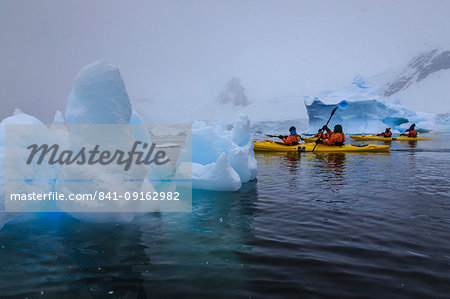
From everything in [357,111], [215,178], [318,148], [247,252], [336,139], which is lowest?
[247,252]

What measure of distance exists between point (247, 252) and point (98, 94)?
3899 millimetres

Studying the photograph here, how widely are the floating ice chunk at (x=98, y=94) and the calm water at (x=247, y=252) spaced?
205cm

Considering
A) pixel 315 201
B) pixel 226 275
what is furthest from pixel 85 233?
pixel 315 201

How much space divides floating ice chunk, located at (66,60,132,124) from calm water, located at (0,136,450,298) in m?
2.05

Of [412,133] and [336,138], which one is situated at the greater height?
[412,133]

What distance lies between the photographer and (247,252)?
4.06 meters

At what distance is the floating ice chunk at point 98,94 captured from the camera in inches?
201

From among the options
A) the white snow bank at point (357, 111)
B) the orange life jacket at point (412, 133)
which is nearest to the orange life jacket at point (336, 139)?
the orange life jacket at point (412, 133)

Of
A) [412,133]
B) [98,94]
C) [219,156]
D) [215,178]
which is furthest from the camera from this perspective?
[412,133]

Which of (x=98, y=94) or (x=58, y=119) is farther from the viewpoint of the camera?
(x=58, y=119)

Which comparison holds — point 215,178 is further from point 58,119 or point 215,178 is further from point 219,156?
point 58,119

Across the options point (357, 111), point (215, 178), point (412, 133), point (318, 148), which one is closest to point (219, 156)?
point (215, 178)

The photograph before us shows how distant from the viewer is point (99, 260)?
12.6 ft

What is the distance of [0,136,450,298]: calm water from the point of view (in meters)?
3.16
